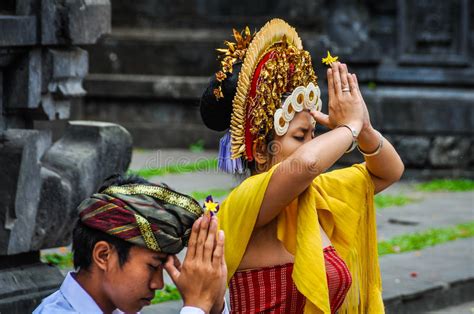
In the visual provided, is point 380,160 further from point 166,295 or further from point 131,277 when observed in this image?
point 166,295

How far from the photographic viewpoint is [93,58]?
13.3 meters

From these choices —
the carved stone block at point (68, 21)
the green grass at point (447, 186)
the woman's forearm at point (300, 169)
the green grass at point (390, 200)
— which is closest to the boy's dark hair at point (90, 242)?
the woman's forearm at point (300, 169)

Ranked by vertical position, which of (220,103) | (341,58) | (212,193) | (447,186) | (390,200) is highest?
(220,103)

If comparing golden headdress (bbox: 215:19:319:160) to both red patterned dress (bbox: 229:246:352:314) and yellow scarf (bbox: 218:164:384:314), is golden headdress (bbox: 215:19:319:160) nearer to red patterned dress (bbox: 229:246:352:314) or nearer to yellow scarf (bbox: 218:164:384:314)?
yellow scarf (bbox: 218:164:384:314)

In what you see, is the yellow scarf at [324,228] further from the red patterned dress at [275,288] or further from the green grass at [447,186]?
the green grass at [447,186]

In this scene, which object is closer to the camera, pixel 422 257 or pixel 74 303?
pixel 74 303

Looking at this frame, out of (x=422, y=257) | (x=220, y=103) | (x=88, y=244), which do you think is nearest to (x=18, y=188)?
(x=220, y=103)

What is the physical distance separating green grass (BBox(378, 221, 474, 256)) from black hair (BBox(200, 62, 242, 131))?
3747 millimetres

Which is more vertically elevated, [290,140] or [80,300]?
[290,140]

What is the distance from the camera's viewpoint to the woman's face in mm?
3832

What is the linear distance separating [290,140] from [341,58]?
8141 millimetres

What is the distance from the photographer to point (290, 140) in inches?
151

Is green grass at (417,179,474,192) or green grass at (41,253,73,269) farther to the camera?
green grass at (417,179,474,192)

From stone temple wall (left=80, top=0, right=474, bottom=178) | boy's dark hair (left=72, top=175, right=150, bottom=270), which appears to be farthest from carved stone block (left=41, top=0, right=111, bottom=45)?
stone temple wall (left=80, top=0, right=474, bottom=178)
